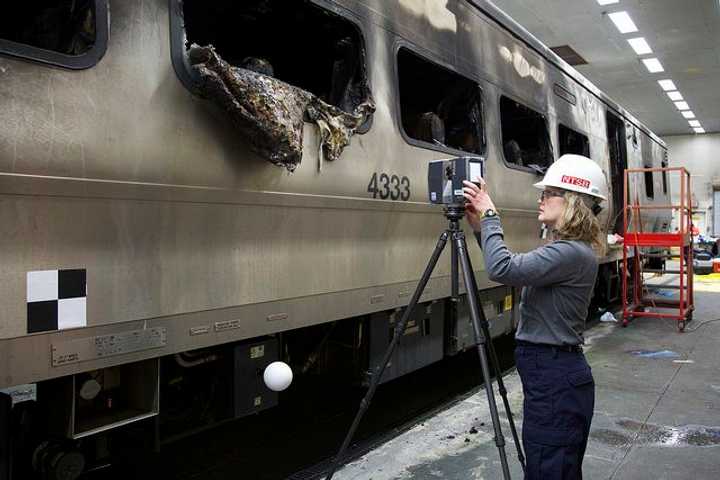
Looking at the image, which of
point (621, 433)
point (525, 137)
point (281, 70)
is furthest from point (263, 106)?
point (525, 137)

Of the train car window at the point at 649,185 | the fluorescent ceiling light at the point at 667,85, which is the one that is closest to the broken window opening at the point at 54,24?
the train car window at the point at 649,185

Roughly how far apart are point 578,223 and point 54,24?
213cm

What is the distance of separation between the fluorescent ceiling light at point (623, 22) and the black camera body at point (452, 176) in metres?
11.3

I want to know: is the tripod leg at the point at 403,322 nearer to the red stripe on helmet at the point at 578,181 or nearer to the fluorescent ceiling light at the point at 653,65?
the red stripe on helmet at the point at 578,181

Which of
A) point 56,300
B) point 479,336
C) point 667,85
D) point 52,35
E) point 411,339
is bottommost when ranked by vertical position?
point 411,339

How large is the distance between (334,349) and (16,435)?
2026mm

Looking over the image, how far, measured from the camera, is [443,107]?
5027mm

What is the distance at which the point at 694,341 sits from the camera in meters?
7.34

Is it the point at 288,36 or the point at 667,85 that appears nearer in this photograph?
the point at 288,36

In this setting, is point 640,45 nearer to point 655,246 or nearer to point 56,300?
point 655,246

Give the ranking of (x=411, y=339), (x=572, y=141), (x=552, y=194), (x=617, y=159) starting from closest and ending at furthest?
(x=552, y=194) < (x=411, y=339) < (x=572, y=141) < (x=617, y=159)

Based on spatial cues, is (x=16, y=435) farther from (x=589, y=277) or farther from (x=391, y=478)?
(x=589, y=277)

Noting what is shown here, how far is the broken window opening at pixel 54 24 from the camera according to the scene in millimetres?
2264

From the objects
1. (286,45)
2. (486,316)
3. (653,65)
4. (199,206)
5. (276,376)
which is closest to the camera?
(199,206)
